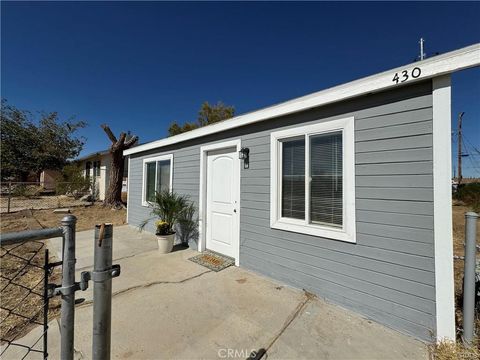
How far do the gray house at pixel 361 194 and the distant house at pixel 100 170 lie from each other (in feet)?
42.8

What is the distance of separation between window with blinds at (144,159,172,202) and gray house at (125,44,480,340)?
257 cm

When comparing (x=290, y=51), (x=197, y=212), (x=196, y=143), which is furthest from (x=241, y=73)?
(x=197, y=212)

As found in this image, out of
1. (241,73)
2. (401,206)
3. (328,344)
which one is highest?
(241,73)

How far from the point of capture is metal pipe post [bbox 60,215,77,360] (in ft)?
2.90

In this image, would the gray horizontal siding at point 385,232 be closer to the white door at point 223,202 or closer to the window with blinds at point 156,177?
the white door at point 223,202

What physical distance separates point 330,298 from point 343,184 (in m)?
Answer: 1.47

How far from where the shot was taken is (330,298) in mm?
2732

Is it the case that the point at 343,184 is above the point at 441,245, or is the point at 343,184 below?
above

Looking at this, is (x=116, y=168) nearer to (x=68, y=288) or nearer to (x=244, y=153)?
(x=244, y=153)

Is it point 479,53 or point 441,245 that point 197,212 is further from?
point 479,53

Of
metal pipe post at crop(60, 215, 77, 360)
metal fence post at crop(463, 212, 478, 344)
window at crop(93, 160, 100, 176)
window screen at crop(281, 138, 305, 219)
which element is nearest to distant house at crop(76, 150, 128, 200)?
window at crop(93, 160, 100, 176)

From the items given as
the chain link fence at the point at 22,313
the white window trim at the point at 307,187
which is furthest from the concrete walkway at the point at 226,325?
the white window trim at the point at 307,187

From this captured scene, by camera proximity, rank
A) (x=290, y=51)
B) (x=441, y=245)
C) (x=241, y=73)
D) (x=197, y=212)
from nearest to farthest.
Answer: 1. (x=441, y=245)
2. (x=197, y=212)
3. (x=290, y=51)
4. (x=241, y=73)

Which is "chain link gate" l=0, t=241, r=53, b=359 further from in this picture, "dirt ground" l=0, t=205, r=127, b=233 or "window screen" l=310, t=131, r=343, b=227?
"dirt ground" l=0, t=205, r=127, b=233
